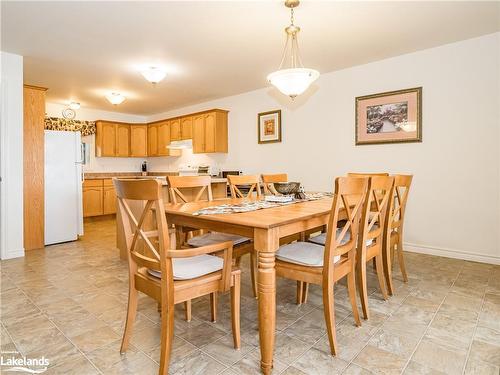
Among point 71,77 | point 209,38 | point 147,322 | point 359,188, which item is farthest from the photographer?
point 71,77

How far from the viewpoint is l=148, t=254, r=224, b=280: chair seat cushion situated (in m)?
1.47

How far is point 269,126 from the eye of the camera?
5008mm

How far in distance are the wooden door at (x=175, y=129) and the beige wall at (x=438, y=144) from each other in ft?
9.38

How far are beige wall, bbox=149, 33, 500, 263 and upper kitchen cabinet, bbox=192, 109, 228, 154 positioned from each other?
1.67m

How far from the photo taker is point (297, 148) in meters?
4.68

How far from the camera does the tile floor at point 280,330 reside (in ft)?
5.03

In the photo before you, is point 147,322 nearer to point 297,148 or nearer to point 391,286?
point 391,286

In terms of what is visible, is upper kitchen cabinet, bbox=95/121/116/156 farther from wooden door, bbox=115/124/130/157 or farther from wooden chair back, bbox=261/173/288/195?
wooden chair back, bbox=261/173/288/195

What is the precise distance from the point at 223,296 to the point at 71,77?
402 centimetres

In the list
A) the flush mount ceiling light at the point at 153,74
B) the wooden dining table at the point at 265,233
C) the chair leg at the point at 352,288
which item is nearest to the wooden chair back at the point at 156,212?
the wooden dining table at the point at 265,233

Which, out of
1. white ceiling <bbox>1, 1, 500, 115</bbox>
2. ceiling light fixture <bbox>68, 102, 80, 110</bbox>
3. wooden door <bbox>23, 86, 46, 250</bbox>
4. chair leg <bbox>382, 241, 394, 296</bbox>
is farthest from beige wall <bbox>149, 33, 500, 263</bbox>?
ceiling light fixture <bbox>68, 102, 80, 110</bbox>

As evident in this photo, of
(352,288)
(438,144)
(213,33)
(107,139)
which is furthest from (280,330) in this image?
(107,139)

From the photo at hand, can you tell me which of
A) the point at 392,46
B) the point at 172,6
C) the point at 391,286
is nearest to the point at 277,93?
the point at 392,46

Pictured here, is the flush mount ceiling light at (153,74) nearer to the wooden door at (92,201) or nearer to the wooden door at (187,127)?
the wooden door at (187,127)
